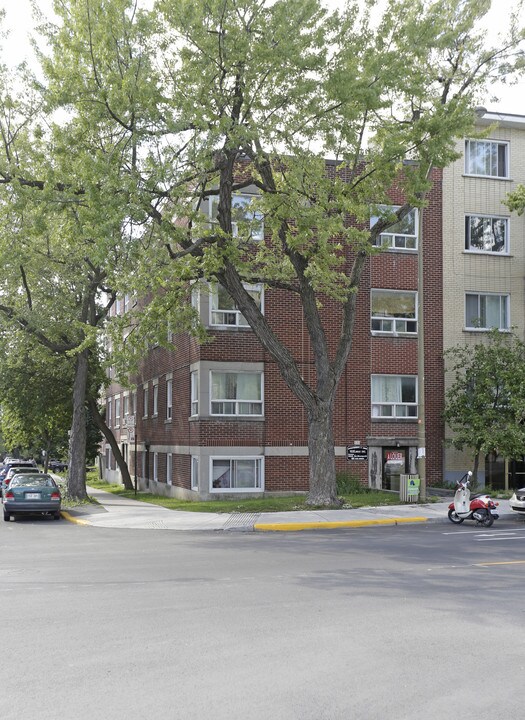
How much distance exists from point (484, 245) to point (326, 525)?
1550 cm

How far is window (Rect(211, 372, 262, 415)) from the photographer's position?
26203mm

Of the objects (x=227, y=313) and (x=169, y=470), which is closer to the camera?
(x=227, y=313)

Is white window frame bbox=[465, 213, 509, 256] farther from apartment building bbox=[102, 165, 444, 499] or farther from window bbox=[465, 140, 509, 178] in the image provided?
window bbox=[465, 140, 509, 178]

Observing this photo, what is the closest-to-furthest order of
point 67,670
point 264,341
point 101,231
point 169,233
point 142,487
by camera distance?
point 67,670 → point 101,231 → point 169,233 → point 264,341 → point 142,487

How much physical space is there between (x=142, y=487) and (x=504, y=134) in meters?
23.1

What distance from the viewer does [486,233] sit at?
2891 cm

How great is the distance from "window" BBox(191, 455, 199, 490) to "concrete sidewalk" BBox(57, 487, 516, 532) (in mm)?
3711

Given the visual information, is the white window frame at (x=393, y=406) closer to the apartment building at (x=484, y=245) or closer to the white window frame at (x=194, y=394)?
the apartment building at (x=484, y=245)

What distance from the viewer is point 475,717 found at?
5.10 metres

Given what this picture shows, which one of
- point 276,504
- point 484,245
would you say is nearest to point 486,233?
point 484,245

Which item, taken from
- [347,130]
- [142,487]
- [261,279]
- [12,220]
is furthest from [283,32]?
[142,487]

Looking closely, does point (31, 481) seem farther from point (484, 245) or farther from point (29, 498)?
point (484, 245)

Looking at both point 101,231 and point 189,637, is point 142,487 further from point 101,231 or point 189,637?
point 189,637

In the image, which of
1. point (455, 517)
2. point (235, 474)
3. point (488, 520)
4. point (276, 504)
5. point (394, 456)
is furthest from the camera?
point (394, 456)
